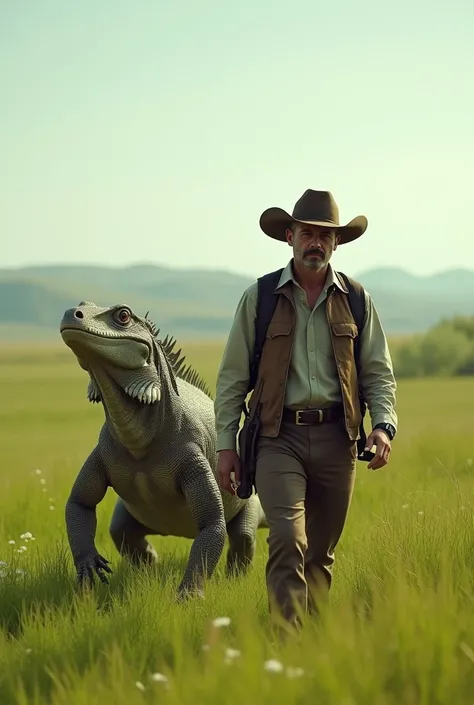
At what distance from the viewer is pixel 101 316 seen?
6.87 meters

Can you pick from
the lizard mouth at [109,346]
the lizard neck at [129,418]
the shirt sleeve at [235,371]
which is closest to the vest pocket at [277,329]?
the shirt sleeve at [235,371]

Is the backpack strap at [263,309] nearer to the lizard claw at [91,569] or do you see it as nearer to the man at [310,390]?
the man at [310,390]

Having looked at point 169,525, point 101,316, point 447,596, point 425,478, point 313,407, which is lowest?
point 425,478

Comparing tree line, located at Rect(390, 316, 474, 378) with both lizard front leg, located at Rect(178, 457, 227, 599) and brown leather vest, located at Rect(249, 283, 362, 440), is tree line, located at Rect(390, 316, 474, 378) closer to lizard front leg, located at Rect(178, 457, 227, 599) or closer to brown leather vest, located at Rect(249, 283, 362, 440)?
lizard front leg, located at Rect(178, 457, 227, 599)

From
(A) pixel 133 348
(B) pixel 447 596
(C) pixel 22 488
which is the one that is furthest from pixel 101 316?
(C) pixel 22 488

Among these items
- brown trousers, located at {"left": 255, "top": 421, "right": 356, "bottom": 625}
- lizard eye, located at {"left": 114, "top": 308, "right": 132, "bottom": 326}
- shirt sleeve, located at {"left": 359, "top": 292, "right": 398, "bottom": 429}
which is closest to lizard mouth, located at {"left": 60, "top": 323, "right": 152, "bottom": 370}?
lizard eye, located at {"left": 114, "top": 308, "right": 132, "bottom": 326}

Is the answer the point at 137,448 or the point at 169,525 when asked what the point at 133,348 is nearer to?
the point at 137,448

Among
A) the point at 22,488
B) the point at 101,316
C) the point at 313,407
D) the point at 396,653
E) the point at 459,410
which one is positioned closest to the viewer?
the point at 396,653

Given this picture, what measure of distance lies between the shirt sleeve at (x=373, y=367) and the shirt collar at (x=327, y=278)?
0.19 meters

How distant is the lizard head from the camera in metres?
6.66

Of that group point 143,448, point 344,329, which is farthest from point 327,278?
point 143,448

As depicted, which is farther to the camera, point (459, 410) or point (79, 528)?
point (459, 410)

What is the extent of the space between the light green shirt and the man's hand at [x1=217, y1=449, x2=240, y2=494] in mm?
52

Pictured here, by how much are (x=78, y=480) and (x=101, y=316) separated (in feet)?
4.13
